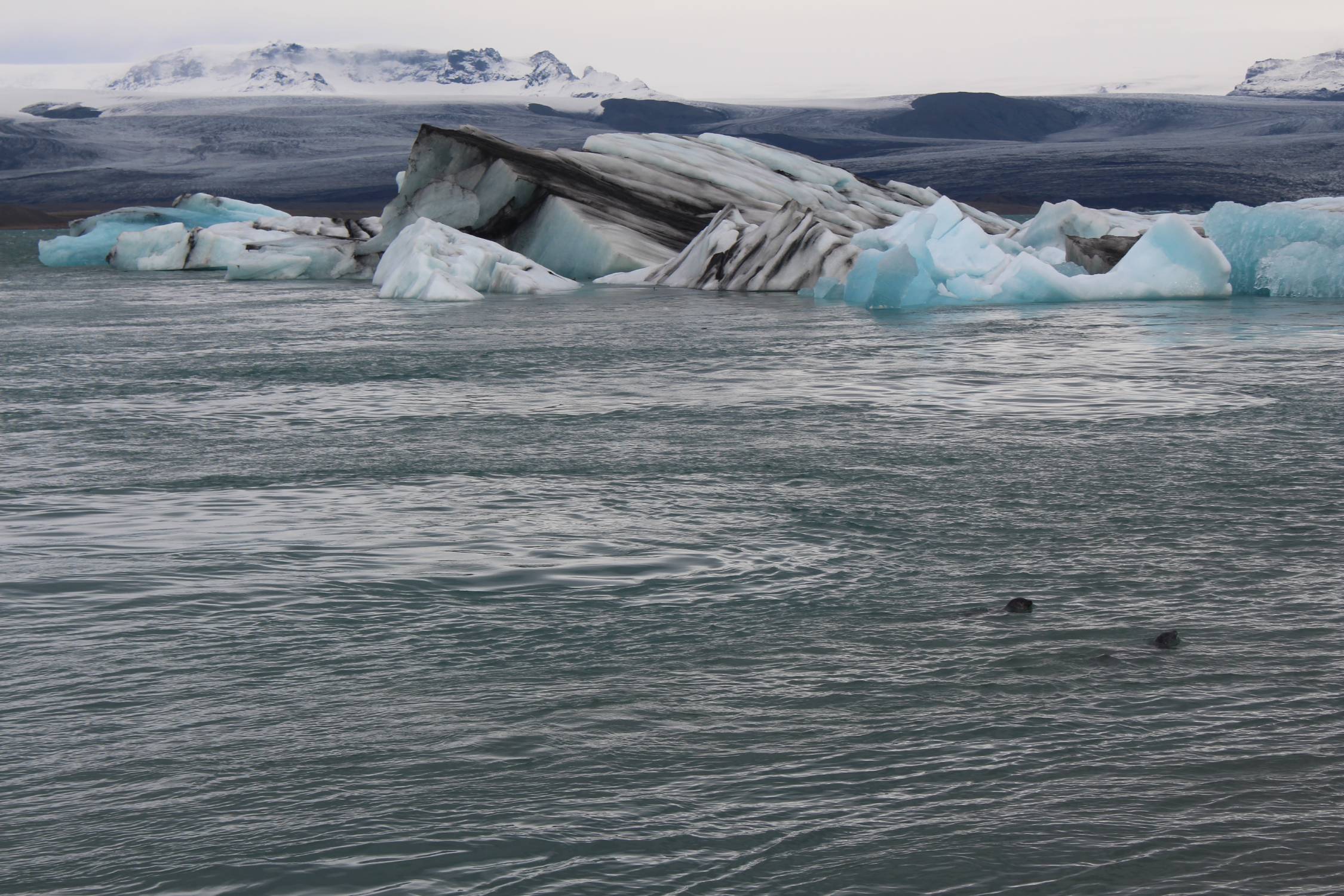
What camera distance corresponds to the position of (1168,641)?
11.3 feet

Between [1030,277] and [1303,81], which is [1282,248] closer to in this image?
[1030,277]

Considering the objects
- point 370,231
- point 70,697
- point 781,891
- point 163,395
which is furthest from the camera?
point 370,231

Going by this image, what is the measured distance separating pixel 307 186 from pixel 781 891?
3797 inches

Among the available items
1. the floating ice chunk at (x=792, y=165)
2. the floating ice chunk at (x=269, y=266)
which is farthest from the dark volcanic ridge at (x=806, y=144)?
the floating ice chunk at (x=269, y=266)

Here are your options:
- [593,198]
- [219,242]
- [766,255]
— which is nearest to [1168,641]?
[766,255]

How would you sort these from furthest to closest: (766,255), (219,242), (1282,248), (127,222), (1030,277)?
(127,222), (219,242), (766,255), (1030,277), (1282,248)

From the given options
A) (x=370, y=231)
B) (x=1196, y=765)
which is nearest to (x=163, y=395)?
(x=1196, y=765)

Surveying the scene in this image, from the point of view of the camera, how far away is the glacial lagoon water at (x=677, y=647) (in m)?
2.46

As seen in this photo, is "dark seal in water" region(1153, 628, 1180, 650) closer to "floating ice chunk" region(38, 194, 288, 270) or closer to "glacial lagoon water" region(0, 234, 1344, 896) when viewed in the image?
"glacial lagoon water" region(0, 234, 1344, 896)

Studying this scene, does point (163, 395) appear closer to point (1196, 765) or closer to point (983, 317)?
point (1196, 765)

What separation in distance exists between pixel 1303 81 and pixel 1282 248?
479 feet

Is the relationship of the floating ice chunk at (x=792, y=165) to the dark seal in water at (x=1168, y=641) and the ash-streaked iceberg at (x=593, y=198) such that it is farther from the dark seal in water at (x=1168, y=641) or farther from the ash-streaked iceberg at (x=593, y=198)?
the dark seal in water at (x=1168, y=641)

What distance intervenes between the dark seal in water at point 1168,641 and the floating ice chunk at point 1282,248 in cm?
1356

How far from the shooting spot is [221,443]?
664 centimetres
